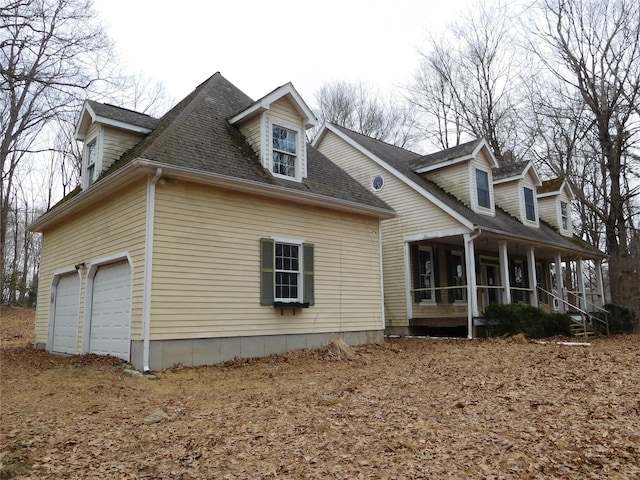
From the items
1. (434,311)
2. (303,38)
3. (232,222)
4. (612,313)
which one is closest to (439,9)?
(303,38)

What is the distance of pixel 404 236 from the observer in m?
16.0

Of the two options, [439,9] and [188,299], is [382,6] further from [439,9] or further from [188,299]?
[188,299]

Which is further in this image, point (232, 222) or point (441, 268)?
point (441, 268)

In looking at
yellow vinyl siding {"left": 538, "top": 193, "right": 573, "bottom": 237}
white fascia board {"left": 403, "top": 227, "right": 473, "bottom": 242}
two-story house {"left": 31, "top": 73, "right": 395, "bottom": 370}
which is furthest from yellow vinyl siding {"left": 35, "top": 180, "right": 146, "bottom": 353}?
yellow vinyl siding {"left": 538, "top": 193, "right": 573, "bottom": 237}

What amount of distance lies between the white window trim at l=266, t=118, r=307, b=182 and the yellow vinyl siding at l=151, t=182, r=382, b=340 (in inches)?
34.4

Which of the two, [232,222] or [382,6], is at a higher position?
[382,6]

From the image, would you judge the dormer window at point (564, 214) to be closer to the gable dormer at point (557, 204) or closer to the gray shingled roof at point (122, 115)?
the gable dormer at point (557, 204)

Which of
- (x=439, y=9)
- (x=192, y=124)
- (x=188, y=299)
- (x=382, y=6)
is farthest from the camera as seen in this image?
(x=192, y=124)

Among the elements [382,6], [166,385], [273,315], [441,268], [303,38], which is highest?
[303,38]

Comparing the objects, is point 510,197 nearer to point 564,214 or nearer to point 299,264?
point 564,214

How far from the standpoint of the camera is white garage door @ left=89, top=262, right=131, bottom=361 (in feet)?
31.0

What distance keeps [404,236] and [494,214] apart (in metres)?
3.78

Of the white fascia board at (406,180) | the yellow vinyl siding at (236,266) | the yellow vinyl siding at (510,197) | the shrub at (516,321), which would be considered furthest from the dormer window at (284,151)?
the yellow vinyl siding at (510,197)

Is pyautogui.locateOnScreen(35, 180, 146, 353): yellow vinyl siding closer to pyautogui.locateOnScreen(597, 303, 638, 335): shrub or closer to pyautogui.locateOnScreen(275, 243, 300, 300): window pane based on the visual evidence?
pyautogui.locateOnScreen(275, 243, 300, 300): window pane
